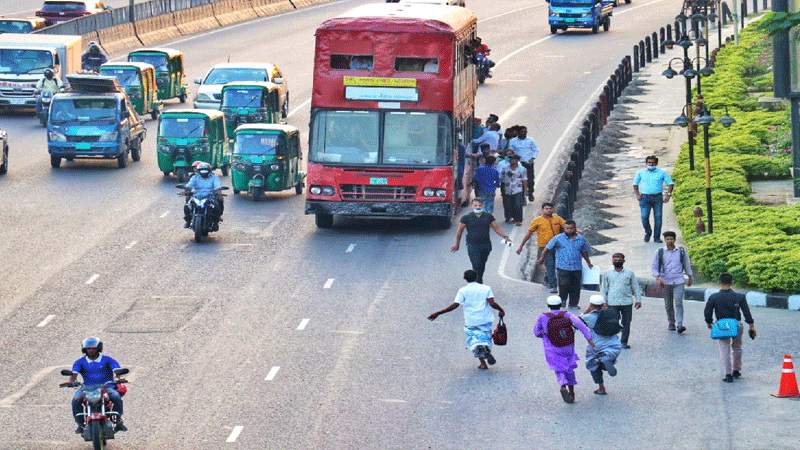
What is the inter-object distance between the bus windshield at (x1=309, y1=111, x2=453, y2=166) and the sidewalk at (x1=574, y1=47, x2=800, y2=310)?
10.4 feet

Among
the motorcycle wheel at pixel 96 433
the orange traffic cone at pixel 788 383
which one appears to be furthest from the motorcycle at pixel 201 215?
the orange traffic cone at pixel 788 383

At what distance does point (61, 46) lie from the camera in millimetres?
43906

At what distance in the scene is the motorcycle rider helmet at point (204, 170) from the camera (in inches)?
1036

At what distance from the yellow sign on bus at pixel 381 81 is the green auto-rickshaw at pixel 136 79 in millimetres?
16452

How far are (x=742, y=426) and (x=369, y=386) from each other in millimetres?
4217

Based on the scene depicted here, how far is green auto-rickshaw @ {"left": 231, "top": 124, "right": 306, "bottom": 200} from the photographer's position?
30.4 m

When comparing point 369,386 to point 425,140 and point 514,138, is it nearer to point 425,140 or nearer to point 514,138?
point 425,140

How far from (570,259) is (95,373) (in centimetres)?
806

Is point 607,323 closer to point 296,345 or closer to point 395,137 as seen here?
point 296,345

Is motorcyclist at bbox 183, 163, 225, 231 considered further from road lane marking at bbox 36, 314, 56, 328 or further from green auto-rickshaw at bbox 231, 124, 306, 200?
road lane marking at bbox 36, 314, 56, 328

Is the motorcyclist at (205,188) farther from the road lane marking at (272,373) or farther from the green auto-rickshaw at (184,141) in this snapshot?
the road lane marking at (272,373)

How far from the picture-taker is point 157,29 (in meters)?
57.3

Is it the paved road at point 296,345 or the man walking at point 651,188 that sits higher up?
the man walking at point 651,188

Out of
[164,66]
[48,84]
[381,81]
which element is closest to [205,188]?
[381,81]
